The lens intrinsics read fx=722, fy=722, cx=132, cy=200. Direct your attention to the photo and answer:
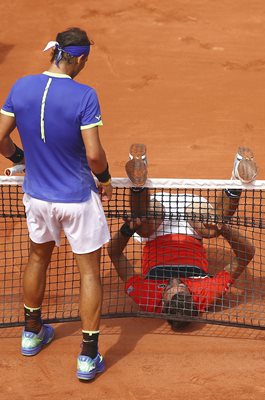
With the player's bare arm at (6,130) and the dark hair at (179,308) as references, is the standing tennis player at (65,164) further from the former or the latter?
the dark hair at (179,308)

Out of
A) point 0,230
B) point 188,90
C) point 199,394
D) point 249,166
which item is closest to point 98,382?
point 199,394

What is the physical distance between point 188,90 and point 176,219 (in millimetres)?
4547

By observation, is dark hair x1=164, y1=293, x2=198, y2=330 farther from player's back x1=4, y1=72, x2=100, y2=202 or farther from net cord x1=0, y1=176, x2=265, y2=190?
player's back x1=4, y1=72, x2=100, y2=202

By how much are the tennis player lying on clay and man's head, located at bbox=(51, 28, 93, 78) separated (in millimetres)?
922

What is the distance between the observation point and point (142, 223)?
5336mm

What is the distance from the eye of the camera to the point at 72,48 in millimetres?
4223

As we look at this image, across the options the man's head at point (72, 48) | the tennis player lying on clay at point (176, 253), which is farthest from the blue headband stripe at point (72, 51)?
the tennis player lying on clay at point (176, 253)

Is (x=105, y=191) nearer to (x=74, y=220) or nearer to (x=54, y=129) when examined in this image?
(x=74, y=220)

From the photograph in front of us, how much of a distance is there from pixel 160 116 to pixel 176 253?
3867mm

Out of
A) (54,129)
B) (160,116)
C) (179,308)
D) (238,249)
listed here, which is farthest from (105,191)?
(160,116)

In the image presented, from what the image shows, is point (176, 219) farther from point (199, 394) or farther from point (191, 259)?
point (199, 394)

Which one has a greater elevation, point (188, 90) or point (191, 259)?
point (188, 90)

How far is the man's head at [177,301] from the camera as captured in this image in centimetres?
509

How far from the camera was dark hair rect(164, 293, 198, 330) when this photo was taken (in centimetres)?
509
